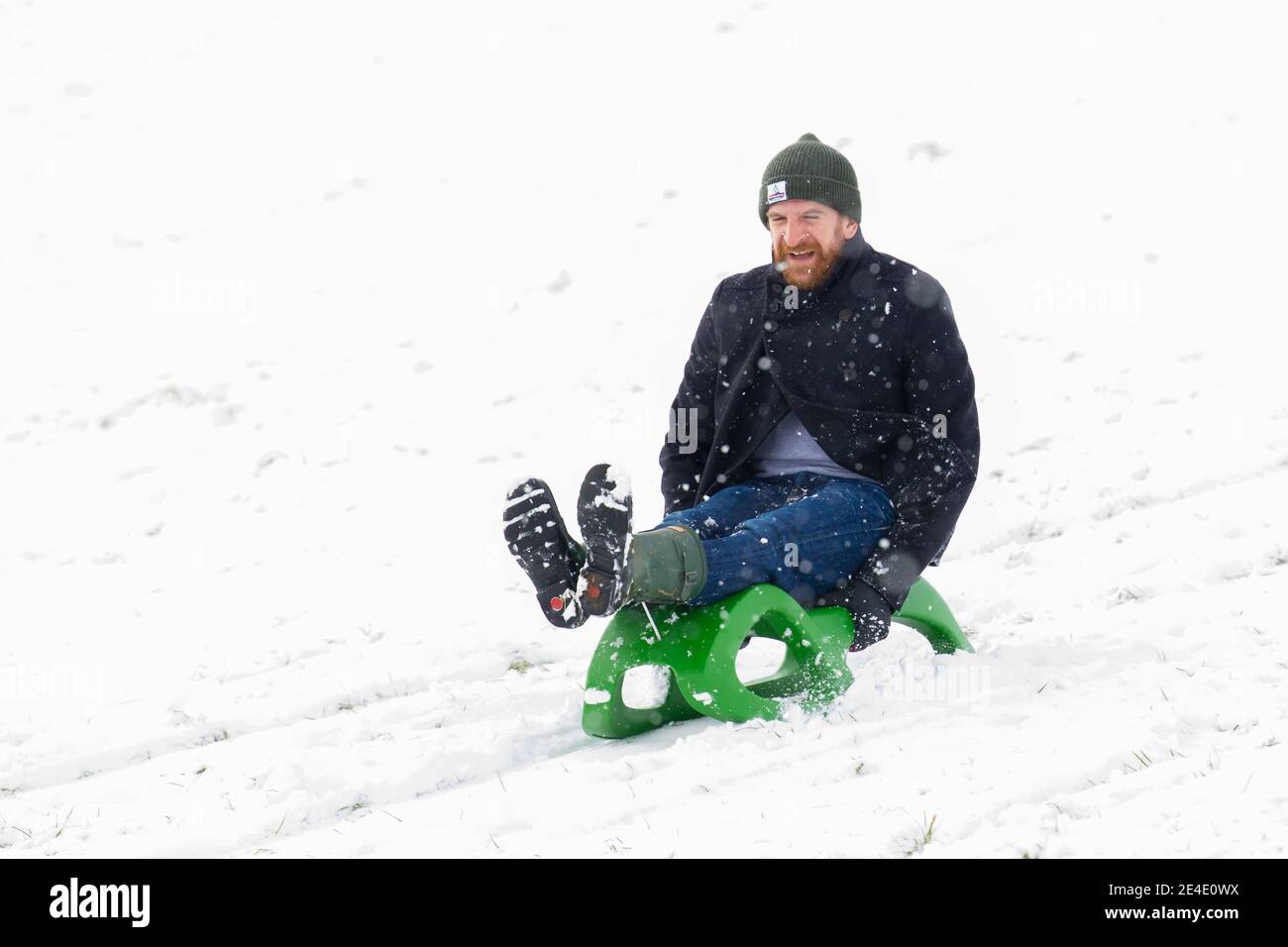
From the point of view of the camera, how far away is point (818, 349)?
378cm

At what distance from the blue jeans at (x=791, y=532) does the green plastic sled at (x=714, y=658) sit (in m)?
0.06

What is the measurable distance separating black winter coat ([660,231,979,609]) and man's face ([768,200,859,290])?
0.04 metres

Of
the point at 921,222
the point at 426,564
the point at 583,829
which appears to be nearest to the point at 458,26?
the point at 921,222

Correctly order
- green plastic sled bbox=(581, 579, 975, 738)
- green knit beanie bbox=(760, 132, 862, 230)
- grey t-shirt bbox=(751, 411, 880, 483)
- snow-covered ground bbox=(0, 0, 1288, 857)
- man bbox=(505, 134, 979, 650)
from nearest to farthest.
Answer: snow-covered ground bbox=(0, 0, 1288, 857)
green plastic sled bbox=(581, 579, 975, 738)
man bbox=(505, 134, 979, 650)
green knit beanie bbox=(760, 132, 862, 230)
grey t-shirt bbox=(751, 411, 880, 483)

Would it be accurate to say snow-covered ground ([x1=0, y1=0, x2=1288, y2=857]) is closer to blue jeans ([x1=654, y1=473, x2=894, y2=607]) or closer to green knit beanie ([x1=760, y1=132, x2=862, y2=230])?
blue jeans ([x1=654, y1=473, x2=894, y2=607])

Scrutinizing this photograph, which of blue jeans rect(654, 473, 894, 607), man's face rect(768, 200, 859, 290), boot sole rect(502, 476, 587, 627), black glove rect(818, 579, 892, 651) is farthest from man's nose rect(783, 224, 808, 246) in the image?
boot sole rect(502, 476, 587, 627)

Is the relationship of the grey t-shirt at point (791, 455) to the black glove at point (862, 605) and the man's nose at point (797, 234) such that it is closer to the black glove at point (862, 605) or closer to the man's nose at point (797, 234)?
the black glove at point (862, 605)

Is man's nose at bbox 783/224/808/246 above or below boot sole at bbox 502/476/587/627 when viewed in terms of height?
above

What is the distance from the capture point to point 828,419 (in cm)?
376

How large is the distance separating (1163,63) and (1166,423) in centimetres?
503

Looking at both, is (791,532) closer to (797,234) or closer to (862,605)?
(862,605)

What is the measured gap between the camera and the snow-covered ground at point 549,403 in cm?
293

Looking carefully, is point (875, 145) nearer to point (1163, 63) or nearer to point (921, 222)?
point (921, 222)

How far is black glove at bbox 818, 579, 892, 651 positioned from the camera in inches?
141
